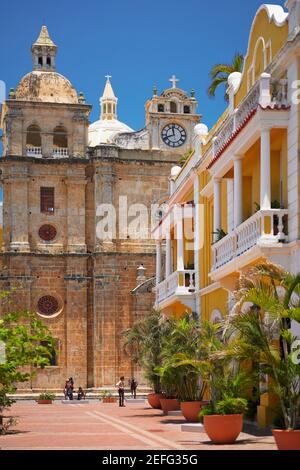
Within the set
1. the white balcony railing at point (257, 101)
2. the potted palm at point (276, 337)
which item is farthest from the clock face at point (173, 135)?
the potted palm at point (276, 337)

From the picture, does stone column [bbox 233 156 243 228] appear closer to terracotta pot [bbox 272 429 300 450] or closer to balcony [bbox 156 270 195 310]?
terracotta pot [bbox 272 429 300 450]

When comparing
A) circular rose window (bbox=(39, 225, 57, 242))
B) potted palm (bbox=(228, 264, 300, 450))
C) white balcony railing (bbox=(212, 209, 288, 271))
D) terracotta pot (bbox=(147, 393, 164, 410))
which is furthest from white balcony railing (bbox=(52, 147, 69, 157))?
potted palm (bbox=(228, 264, 300, 450))

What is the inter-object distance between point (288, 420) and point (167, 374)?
11.8m

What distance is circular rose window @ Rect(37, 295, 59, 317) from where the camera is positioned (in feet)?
171

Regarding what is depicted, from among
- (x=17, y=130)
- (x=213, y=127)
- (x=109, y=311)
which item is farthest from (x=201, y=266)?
(x=17, y=130)

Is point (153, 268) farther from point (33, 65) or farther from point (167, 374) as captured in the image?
point (167, 374)

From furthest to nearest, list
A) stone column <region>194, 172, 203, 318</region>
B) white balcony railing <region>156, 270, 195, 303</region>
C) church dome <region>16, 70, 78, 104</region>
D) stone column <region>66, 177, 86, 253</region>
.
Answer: church dome <region>16, 70, 78, 104</region> → stone column <region>66, 177, 86, 253</region> → white balcony railing <region>156, 270, 195, 303</region> → stone column <region>194, 172, 203, 318</region>

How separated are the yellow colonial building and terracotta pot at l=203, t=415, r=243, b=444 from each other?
7.35ft

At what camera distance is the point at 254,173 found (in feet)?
78.7

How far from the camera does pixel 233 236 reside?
73.2ft

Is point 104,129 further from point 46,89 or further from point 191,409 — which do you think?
point 191,409

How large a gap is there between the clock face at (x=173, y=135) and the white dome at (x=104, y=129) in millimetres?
14123

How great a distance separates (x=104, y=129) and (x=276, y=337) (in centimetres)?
5819

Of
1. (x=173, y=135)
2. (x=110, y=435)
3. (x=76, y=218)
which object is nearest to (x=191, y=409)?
(x=110, y=435)
